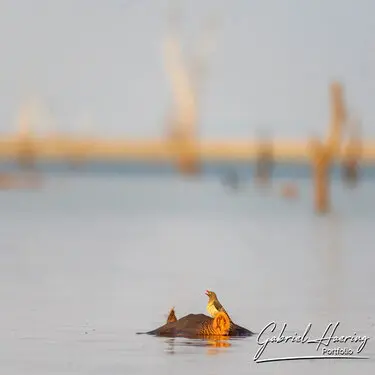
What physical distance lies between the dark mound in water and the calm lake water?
0.14 meters

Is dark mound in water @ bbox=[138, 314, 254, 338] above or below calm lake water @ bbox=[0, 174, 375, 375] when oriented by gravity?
above

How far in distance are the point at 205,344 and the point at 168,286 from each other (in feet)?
13.8

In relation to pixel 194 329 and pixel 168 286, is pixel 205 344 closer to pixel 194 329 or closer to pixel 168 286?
pixel 194 329

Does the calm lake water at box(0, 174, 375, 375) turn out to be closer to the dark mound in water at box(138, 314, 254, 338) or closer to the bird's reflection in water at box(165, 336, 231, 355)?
the bird's reflection in water at box(165, 336, 231, 355)

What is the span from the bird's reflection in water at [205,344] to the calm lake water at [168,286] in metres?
0.01

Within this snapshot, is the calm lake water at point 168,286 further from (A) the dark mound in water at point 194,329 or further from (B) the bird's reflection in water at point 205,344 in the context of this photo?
(A) the dark mound in water at point 194,329

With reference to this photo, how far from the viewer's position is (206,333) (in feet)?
32.1

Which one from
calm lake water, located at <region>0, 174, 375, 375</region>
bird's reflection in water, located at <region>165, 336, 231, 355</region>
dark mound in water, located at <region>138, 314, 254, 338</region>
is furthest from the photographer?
dark mound in water, located at <region>138, 314, 254, 338</region>

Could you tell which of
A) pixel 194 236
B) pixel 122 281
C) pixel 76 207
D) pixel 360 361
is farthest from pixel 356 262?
pixel 76 207

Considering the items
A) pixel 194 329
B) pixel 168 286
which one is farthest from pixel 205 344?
pixel 168 286

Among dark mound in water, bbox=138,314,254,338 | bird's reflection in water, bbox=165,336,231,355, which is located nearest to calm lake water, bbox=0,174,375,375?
bird's reflection in water, bbox=165,336,231,355

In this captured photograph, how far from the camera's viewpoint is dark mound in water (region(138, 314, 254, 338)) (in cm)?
977

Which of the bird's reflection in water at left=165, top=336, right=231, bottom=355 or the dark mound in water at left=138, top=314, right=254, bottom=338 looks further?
the dark mound in water at left=138, top=314, right=254, bottom=338

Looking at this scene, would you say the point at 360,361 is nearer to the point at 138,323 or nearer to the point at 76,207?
the point at 138,323
